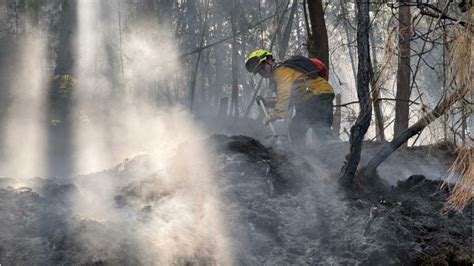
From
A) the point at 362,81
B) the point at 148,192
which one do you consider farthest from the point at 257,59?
the point at 148,192

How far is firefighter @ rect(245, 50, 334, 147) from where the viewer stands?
7203 millimetres

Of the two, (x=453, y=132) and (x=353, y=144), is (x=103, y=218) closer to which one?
(x=353, y=144)

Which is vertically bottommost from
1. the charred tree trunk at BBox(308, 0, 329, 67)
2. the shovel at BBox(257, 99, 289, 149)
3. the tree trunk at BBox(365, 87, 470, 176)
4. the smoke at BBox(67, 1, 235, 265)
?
the smoke at BBox(67, 1, 235, 265)

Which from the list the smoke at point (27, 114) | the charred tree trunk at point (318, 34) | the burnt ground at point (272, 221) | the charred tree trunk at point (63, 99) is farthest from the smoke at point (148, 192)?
the charred tree trunk at point (318, 34)

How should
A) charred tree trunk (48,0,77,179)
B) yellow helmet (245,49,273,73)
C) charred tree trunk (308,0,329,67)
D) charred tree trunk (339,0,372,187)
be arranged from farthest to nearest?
charred tree trunk (48,0,77,179) < charred tree trunk (308,0,329,67) < yellow helmet (245,49,273,73) < charred tree trunk (339,0,372,187)

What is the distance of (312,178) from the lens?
5668 mm

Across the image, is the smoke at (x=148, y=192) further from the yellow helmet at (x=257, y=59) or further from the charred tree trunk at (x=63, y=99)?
the yellow helmet at (x=257, y=59)

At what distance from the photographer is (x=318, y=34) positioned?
31.3ft

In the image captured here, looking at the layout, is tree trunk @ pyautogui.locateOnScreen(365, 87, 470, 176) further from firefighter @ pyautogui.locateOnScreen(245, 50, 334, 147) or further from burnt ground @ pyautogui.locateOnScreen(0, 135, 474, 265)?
firefighter @ pyautogui.locateOnScreen(245, 50, 334, 147)

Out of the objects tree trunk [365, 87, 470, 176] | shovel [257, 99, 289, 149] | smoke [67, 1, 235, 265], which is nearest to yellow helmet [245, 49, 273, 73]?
shovel [257, 99, 289, 149]

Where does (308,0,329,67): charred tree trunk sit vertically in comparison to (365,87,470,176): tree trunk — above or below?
above

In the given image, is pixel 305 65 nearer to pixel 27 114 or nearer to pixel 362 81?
pixel 362 81

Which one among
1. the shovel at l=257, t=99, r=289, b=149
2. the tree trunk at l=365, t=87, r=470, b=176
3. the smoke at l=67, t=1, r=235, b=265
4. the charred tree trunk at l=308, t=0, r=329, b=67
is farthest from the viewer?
the charred tree trunk at l=308, t=0, r=329, b=67

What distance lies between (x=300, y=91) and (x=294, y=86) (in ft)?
0.47
